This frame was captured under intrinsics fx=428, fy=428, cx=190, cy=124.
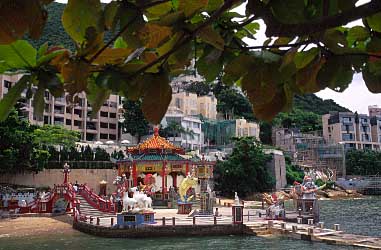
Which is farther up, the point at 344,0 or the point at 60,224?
the point at 344,0

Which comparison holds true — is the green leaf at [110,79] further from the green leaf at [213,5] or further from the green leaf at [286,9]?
the green leaf at [286,9]

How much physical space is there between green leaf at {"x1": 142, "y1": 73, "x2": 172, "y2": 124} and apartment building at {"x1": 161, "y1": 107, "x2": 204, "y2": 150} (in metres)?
45.1

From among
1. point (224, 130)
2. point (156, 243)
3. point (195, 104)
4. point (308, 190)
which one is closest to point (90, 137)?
point (195, 104)

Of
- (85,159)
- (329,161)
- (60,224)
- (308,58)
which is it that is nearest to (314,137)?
(329,161)

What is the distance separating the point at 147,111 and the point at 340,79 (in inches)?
24.1

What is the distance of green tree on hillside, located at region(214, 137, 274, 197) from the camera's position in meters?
36.3

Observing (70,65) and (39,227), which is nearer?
(70,65)

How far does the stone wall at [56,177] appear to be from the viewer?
32812 mm

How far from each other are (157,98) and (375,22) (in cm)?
67

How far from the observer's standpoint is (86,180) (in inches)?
1400

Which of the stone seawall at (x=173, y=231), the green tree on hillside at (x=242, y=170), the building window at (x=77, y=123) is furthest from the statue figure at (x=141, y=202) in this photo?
the building window at (x=77, y=123)

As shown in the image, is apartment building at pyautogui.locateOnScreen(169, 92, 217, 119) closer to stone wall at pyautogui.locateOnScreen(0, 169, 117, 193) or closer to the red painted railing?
stone wall at pyautogui.locateOnScreen(0, 169, 117, 193)

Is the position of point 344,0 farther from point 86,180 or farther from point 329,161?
point 329,161

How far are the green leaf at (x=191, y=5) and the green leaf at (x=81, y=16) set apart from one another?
0.65ft
